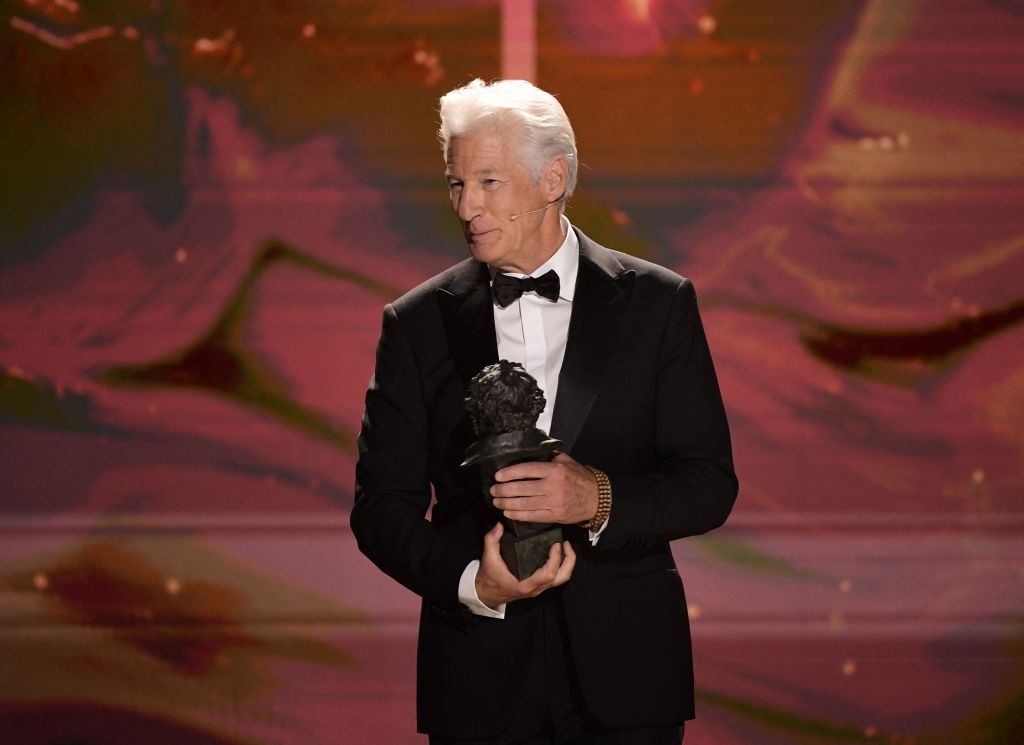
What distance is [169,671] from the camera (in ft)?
12.7

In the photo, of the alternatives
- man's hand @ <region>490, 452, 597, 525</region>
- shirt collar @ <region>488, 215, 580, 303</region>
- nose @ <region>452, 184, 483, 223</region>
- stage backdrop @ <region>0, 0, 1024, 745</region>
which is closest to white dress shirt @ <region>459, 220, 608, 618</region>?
shirt collar @ <region>488, 215, 580, 303</region>

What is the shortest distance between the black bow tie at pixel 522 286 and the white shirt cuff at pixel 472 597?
1.35 feet

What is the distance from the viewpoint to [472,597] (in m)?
2.02

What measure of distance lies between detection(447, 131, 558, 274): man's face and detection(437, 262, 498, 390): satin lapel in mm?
71

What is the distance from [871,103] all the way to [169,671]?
7.94ft

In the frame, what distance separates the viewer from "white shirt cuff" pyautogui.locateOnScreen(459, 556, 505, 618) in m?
2.02

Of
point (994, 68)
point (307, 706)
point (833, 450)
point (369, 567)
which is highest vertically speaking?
point (994, 68)

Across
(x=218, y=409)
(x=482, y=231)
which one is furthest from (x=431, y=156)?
(x=482, y=231)

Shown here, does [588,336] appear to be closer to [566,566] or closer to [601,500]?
[601,500]

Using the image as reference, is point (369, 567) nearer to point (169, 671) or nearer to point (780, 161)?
point (169, 671)

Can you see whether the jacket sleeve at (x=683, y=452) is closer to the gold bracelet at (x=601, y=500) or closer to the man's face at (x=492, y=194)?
the gold bracelet at (x=601, y=500)

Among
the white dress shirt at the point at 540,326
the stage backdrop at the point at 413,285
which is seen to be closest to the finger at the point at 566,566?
the white dress shirt at the point at 540,326

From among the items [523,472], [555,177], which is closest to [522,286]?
[555,177]

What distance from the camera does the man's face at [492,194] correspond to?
83.2 inches
